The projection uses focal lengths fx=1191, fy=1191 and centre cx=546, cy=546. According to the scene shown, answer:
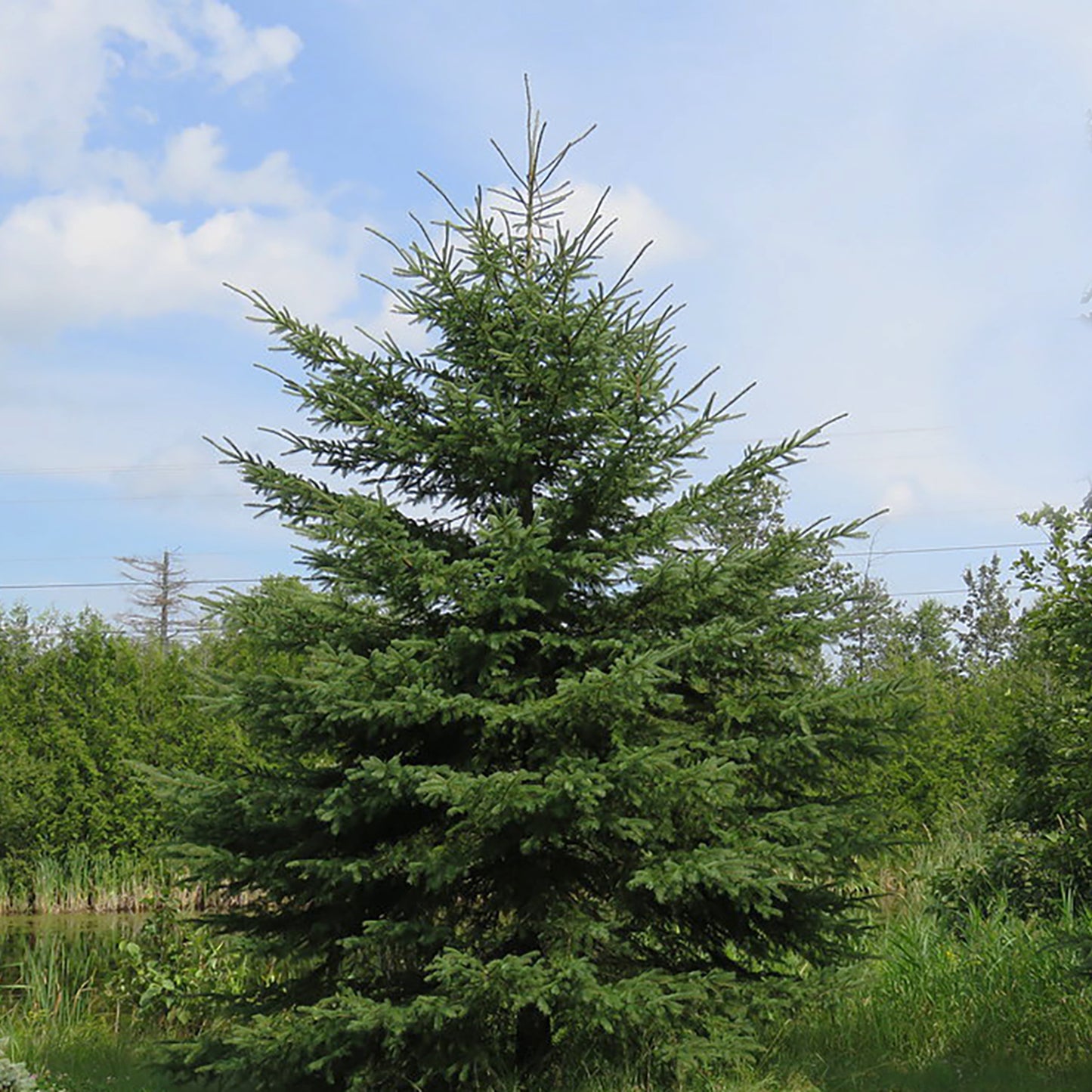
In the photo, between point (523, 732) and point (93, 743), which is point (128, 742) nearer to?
point (93, 743)

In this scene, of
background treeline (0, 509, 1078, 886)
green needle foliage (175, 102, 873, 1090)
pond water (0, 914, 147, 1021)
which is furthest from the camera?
background treeline (0, 509, 1078, 886)

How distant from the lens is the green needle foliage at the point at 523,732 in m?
5.50

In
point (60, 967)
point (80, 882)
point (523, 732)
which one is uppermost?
point (523, 732)

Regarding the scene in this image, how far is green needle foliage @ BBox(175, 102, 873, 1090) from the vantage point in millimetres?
5496

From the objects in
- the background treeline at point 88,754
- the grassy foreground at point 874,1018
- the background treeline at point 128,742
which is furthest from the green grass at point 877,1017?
the background treeline at point 88,754

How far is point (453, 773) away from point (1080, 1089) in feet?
12.1

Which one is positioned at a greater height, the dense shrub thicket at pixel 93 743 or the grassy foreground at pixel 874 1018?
the dense shrub thicket at pixel 93 743

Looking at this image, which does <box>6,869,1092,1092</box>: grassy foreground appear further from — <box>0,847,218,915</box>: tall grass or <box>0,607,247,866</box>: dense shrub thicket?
<box>0,607,247,866</box>: dense shrub thicket

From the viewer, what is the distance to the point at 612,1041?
5754mm

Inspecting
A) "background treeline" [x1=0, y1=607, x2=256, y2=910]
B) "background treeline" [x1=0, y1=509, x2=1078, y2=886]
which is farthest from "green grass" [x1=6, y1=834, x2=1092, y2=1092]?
"background treeline" [x1=0, y1=607, x2=256, y2=910]

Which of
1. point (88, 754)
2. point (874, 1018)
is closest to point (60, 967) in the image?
point (88, 754)

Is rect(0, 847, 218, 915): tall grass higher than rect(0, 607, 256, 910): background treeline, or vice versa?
rect(0, 607, 256, 910): background treeline

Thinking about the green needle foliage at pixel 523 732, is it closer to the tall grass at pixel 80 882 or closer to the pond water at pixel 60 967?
the pond water at pixel 60 967

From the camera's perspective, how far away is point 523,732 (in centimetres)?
593
